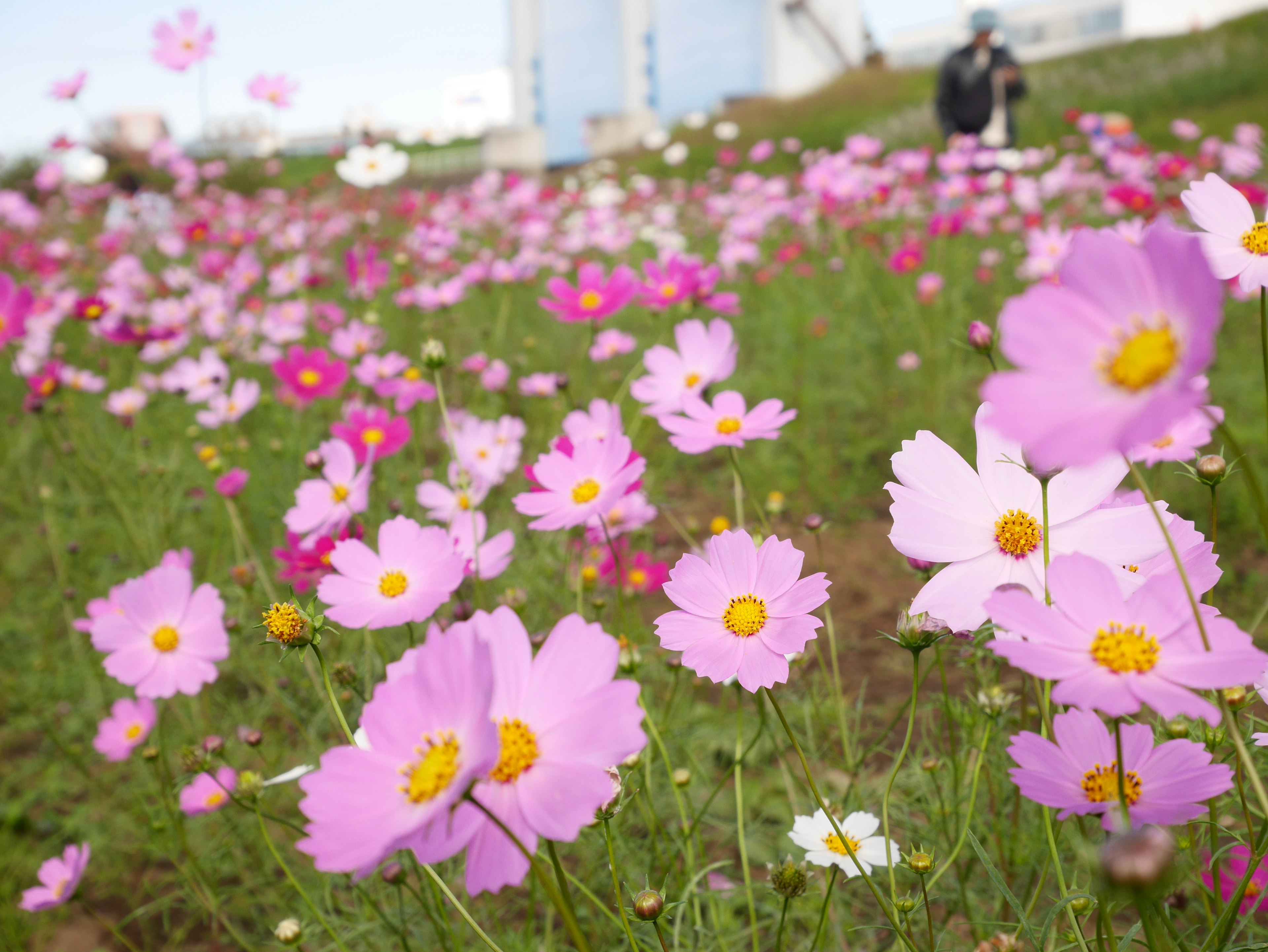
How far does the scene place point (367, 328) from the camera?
2125mm

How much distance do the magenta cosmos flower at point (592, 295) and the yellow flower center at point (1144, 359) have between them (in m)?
0.91

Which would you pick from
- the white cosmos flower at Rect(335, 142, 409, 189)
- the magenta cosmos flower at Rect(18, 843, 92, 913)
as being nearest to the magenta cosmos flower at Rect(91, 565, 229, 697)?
the magenta cosmos flower at Rect(18, 843, 92, 913)

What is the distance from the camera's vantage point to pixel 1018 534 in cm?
52

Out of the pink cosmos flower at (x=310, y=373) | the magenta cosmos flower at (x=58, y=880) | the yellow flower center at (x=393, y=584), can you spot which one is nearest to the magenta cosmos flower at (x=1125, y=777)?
the yellow flower center at (x=393, y=584)

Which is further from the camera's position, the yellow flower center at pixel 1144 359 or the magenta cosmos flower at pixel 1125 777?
the magenta cosmos flower at pixel 1125 777

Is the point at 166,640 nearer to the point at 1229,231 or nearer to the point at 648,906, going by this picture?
the point at 648,906

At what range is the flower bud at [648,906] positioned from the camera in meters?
0.49

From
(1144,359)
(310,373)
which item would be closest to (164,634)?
(310,373)

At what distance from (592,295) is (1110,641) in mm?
1016

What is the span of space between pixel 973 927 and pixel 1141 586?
0.59 meters

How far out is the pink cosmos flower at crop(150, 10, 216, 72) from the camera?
199 cm

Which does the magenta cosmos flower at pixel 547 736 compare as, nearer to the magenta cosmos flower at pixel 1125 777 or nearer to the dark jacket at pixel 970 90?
the magenta cosmos flower at pixel 1125 777

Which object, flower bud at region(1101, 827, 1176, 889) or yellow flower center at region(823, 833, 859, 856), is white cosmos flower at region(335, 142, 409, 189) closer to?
yellow flower center at region(823, 833, 859, 856)

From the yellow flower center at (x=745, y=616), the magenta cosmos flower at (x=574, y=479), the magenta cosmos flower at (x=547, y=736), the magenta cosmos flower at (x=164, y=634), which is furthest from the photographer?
the magenta cosmos flower at (x=164, y=634)
